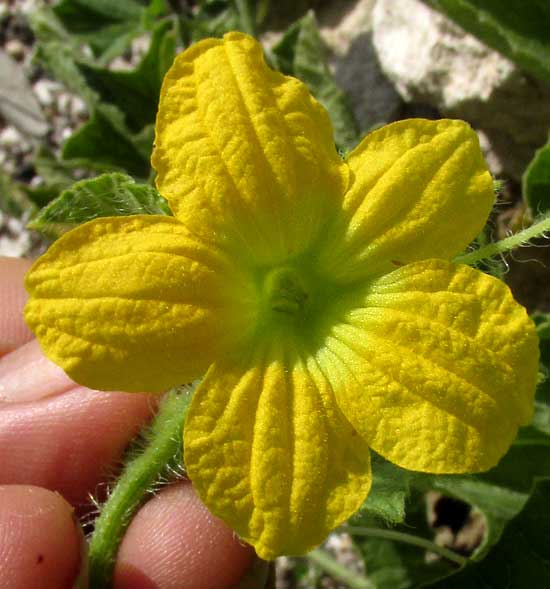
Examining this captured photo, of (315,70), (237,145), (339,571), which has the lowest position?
(339,571)

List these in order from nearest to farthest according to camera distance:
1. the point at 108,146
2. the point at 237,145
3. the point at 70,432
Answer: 1. the point at 237,145
2. the point at 70,432
3. the point at 108,146

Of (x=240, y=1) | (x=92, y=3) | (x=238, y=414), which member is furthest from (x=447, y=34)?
(x=238, y=414)

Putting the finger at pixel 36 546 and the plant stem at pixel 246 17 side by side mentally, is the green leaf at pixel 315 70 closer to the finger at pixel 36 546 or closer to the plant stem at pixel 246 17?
the plant stem at pixel 246 17

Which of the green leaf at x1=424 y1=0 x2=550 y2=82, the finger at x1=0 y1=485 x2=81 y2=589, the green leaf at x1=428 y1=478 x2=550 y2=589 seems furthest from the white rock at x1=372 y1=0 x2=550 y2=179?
the finger at x1=0 y1=485 x2=81 y2=589

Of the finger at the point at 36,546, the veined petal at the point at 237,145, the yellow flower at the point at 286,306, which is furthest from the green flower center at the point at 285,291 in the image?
the finger at the point at 36,546

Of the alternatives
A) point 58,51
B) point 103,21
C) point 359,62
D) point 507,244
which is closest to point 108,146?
point 58,51

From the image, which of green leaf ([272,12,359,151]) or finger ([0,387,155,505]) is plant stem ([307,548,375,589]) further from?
green leaf ([272,12,359,151])

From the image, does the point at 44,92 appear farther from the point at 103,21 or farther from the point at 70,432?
the point at 70,432

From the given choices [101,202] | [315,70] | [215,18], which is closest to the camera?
[101,202]
